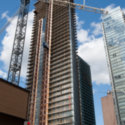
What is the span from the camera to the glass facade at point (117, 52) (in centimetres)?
9931

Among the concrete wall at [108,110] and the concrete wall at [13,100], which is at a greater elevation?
the concrete wall at [108,110]

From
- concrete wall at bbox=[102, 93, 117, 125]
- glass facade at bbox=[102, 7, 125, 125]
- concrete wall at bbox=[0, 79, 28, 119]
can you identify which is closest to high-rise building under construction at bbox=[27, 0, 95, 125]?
concrete wall at bbox=[102, 93, 117, 125]

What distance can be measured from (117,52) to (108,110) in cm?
3952

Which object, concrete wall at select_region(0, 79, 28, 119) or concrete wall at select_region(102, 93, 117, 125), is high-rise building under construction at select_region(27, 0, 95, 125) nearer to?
concrete wall at select_region(102, 93, 117, 125)

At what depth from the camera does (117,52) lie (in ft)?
376

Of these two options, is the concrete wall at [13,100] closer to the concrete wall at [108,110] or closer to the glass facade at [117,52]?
the glass facade at [117,52]

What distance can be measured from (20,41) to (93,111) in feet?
327

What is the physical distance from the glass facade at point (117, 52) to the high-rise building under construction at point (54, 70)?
23.3 metres

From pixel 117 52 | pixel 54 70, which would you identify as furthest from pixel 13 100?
pixel 117 52

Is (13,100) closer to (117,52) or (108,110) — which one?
(117,52)

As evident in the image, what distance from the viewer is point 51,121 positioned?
107562mm

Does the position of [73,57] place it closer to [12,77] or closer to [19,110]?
[12,77]

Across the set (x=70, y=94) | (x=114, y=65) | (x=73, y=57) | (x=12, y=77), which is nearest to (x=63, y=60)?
(x=73, y=57)

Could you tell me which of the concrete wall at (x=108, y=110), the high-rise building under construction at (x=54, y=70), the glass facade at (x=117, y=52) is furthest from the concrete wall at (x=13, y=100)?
the concrete wall at (x=108, y=110)
